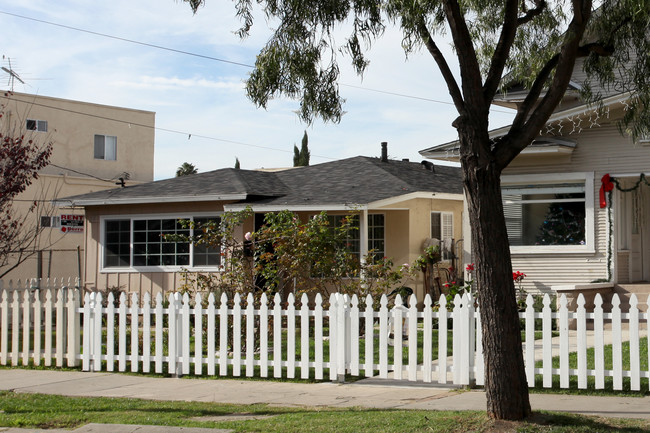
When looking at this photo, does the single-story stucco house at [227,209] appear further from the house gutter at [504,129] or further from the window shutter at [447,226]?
the house gutter at [504,129]

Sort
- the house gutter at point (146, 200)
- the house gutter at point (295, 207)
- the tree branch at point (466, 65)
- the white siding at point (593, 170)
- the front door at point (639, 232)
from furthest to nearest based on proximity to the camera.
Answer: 1. the house gutter at point (146, 200)
2. the house gutter at point (295, 207)
3. the front door at point (639, 232)
4. the white siding at point (593, 170)
5. the tree branch at point (466, 65)

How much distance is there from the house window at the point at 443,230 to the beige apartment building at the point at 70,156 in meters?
11.2

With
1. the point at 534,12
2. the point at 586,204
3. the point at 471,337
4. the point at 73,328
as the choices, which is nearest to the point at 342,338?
the point at 471,337

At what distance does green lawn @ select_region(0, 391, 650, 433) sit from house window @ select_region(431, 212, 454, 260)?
12.5 meters

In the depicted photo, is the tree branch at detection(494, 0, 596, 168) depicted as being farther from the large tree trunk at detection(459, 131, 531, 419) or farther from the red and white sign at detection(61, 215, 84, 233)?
the red and white sign at detection(61, 215, 84, 233)

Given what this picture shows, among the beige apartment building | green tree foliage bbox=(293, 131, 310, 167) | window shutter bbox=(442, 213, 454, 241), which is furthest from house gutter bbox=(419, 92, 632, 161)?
green tree foliage bbox=(293, 131, 310, 167)

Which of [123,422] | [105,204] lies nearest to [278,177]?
[105,204]

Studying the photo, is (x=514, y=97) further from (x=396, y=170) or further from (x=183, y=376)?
(x=183, y=376)

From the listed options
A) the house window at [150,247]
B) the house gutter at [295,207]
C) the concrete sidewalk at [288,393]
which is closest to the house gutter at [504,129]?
the house gutter at [295,207]

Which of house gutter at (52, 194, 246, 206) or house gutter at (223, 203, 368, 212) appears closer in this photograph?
house gutter at (223, 203, 368, 212)

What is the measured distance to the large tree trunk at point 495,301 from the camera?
24.2 feet

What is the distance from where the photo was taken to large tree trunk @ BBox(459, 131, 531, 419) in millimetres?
7371

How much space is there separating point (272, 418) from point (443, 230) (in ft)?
44.6

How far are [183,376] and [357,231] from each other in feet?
30.3
